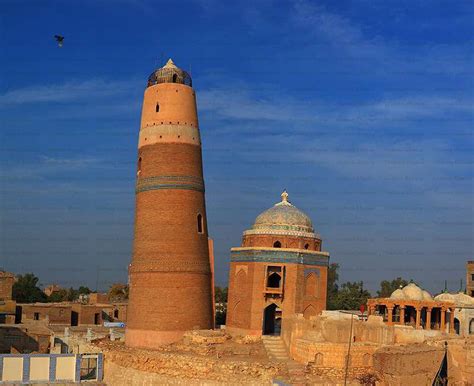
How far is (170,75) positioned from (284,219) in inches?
270

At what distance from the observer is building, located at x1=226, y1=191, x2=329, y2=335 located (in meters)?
24.0

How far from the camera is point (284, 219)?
2538cm

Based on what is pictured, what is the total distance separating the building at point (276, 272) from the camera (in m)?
24.0

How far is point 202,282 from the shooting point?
76.9ft

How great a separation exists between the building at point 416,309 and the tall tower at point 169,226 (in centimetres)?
736

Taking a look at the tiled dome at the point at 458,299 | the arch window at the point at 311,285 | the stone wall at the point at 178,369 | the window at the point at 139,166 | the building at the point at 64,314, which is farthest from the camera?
the building at the point at 64,314

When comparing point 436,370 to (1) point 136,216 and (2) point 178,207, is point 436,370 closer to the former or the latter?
(2) point 178,207

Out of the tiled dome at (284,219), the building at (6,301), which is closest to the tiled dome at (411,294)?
the tiled dome at (284,219)

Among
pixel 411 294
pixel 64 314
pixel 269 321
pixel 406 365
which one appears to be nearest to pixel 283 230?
pixel 269 321

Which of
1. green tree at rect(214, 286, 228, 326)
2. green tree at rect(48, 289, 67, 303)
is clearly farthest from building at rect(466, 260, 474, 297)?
green tree at rect(48, 289, 67, 303)

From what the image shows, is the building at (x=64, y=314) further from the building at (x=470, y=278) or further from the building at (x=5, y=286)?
the building at (x=470, y=278)

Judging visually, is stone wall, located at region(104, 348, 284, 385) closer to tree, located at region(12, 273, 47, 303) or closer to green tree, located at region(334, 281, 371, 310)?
green tree, located at region(334, 281, 371, 310)

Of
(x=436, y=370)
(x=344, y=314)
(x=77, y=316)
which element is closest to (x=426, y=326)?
(x=344, y=314)

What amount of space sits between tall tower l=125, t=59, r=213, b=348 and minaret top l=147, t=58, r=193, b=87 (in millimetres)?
36
